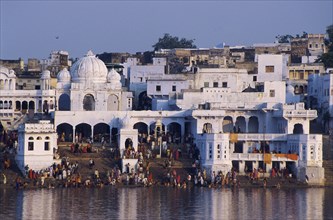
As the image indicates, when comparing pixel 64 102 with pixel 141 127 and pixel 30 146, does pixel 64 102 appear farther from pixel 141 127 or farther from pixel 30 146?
pixel 30 146

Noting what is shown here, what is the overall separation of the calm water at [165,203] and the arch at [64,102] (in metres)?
15.1

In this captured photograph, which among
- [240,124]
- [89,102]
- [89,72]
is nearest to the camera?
[240,124]

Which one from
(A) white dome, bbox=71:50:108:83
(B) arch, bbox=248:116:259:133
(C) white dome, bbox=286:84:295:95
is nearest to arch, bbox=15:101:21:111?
(A) white dome, bbox=71:50:108:83

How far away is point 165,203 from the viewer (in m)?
48.8

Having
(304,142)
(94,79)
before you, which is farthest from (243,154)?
(94,79)

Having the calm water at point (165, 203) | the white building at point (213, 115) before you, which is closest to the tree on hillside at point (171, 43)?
the white building at point (213, 115)

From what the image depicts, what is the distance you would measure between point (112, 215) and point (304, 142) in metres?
16.7

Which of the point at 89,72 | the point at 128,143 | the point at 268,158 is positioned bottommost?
the point at 268,158

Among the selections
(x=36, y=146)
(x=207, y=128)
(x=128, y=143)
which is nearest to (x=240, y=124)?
(x=207, y=128)

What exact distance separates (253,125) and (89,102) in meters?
9.48

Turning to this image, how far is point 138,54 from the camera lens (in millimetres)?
87812

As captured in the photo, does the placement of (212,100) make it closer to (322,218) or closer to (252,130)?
(252,130)

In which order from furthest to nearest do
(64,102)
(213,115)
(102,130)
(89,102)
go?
(64,102) → (89,102) → (102,130) → (213,115)

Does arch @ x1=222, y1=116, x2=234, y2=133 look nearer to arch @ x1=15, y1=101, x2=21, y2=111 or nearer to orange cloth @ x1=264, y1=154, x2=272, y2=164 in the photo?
orange cloth @ x1=264, y1=154, x2=272, y2=164
